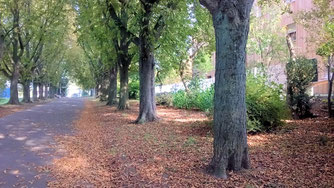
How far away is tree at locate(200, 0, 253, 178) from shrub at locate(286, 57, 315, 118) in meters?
6.41

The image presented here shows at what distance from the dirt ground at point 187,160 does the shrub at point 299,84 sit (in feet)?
4.33

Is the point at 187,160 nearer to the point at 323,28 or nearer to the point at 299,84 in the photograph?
the point at 299,84

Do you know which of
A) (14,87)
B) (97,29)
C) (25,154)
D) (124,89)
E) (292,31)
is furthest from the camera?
(14,87)

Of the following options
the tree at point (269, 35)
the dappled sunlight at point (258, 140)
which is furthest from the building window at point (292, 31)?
the dappled sunlight at point (258, 140)

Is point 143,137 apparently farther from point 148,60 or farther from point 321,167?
point 321,167

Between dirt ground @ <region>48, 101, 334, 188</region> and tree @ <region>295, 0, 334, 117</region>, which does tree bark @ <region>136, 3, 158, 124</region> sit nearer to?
dirt ground @ <region>48, 101, 334, 188</region>

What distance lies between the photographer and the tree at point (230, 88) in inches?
189

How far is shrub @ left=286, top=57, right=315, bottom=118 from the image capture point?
33.8 ft

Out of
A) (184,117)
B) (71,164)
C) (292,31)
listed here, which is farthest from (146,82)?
(292,31)

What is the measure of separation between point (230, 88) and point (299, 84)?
6.72 m

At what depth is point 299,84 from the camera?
10422 mm

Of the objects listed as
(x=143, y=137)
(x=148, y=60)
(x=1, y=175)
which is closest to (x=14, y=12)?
Answer: (x=148, y=60)

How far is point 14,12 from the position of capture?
21500mm

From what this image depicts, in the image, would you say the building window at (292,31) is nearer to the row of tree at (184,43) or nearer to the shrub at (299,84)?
the row of tree at (184,43)
